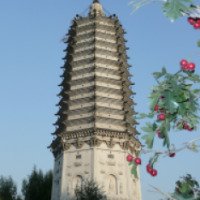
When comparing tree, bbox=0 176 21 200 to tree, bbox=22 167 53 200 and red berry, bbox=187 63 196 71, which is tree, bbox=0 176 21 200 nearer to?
tree, bbox=22 167 53 200

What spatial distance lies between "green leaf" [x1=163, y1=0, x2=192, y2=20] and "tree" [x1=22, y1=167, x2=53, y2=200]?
135ft

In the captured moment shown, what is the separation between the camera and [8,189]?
44.8 m

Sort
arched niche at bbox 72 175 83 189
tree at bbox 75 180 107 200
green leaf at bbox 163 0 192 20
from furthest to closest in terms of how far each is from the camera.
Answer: arched niche at bbox 72 175 83 189, tree at bbox 75 180 107 200, green leaf at bbox 163 0 192 20

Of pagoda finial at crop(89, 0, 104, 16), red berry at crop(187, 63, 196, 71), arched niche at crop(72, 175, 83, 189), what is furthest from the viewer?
pagoda finial at crop(89, 0, 104, 16)

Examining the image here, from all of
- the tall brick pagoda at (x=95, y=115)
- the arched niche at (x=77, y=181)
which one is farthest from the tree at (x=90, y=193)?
the arched niche at (x=77, y=181)

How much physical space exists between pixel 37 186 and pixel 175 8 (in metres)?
42.9

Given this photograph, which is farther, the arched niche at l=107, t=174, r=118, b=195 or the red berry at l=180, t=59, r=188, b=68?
the arched niche at l=107, t=174, r=118, b=195

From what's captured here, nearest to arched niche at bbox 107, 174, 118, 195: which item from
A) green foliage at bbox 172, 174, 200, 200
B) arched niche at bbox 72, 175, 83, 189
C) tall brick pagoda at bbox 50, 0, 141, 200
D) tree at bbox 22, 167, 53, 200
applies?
tall brick pagoda at bbox 50, 0, 141, 200

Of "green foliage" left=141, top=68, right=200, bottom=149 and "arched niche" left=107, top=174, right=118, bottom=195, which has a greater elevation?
"arched niche" left=107, top=174, right=118, bottom=195

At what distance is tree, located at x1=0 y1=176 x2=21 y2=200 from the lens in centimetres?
4372

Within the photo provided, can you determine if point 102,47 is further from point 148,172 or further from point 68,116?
point 148,172

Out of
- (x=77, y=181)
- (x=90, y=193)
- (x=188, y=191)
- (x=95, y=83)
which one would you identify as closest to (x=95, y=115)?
(x=95, y=83)

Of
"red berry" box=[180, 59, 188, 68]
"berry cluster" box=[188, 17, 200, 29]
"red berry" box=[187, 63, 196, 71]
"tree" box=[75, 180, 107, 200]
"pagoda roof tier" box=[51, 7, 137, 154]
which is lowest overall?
"red berry" box=[187, 63, 196, 71]

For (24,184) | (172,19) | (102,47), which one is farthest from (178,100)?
(24,184)
